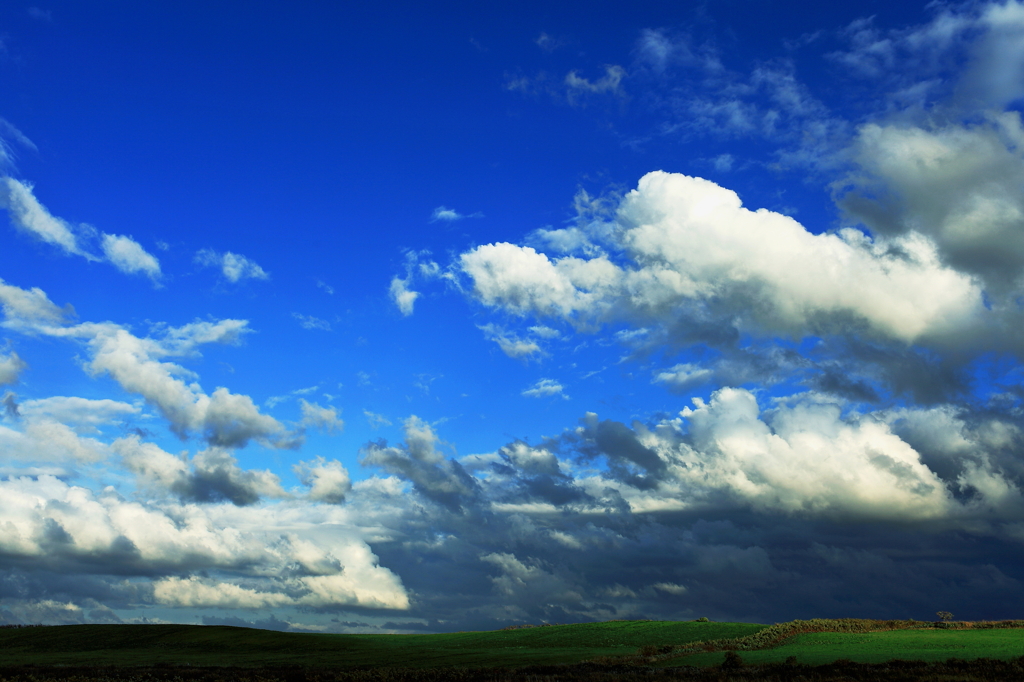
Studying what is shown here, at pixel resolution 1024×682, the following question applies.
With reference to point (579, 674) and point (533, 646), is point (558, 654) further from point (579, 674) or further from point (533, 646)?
point (579, 674)

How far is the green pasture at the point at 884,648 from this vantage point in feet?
203

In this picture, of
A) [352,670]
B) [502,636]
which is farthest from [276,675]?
[502,636]

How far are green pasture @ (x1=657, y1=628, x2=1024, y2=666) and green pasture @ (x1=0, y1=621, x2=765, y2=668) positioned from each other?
676 inches

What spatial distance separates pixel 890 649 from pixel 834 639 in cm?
1231

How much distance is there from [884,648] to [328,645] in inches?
3442

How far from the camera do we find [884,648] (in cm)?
6894

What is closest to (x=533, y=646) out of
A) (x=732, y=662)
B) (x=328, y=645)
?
(x=328, y=645)

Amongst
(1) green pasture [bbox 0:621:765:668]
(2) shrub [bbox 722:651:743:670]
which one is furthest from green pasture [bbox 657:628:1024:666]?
(1) green pasture [bbox 0:621:765:668]

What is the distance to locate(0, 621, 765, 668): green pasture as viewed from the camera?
88750mm

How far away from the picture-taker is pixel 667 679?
56.7m

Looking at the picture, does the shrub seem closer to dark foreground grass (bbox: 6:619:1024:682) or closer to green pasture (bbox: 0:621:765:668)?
dark foreground grass (bbox: 6:619:1024:682)

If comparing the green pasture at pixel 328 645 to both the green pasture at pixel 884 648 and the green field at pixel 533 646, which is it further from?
the green pasture at pixel 884 648

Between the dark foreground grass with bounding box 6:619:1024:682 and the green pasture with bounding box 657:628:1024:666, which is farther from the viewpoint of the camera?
the green pasture with bounding box 657:628:1024:666

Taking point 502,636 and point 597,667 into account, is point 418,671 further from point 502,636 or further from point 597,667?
point 502,636
